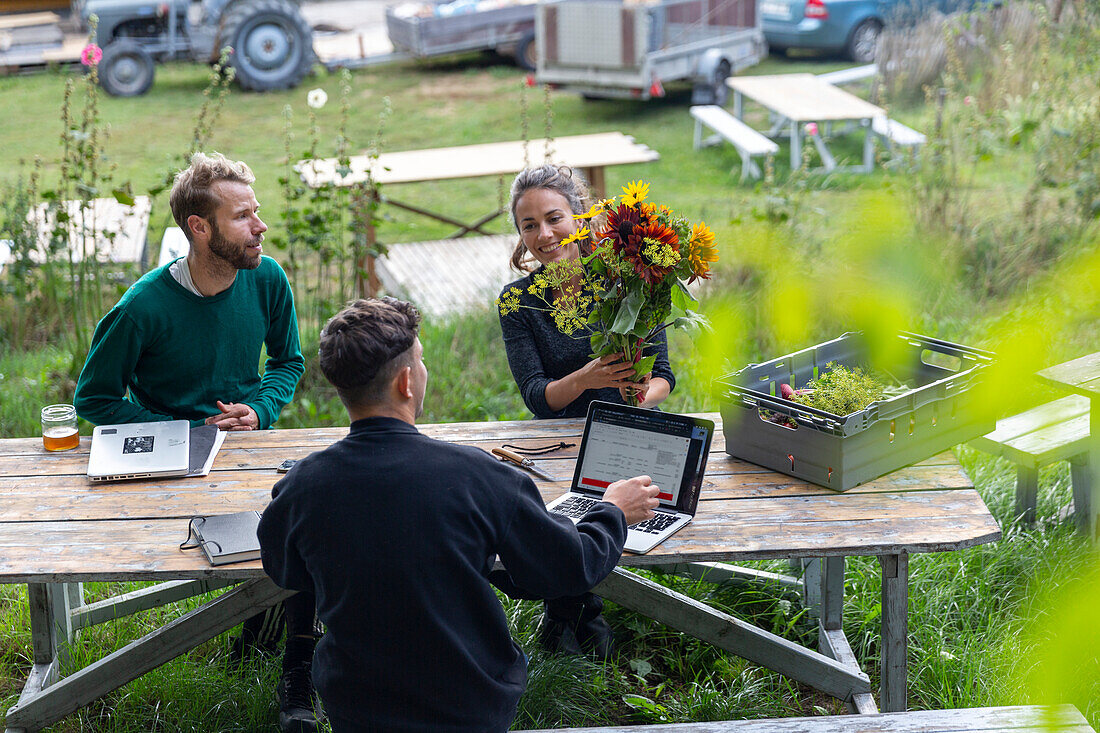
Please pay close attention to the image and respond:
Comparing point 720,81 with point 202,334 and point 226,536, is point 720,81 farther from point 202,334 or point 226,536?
point 226,536

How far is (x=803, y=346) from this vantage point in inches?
176

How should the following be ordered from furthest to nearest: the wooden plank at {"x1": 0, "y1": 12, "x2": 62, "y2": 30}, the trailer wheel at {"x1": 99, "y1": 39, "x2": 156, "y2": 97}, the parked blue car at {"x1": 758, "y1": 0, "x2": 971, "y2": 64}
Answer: the wooden plank at {"x1": 0, "y1": 12, "x2": 62, "y2": 30}, the trailer wheel at {"x1": 99, "y1": 39, "x2": 156, "y2": 97}, the parked blue car at {"x1": 758, "y1": 0, "x2": 971, "y2": 64}

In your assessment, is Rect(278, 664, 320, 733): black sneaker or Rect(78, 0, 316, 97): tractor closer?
Rect(278, 664, 320, 733): black sneaker

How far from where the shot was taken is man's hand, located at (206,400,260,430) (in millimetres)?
2857

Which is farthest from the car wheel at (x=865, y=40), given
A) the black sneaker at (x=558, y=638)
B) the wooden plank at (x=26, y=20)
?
the black sneaker at (x=558, y=638)

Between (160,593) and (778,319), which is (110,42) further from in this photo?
(778,319)

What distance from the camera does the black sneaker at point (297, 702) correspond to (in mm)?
2517

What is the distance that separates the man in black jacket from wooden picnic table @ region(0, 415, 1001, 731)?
1.39ft

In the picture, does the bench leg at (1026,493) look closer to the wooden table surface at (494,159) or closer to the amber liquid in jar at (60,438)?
the amber liquid in jar at (60,438)

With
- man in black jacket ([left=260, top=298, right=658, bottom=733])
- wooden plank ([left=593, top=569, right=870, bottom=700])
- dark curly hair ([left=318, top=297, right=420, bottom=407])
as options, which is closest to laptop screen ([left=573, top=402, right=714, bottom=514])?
wooden plank ([left=593, top=569, right=870, bottom=700])

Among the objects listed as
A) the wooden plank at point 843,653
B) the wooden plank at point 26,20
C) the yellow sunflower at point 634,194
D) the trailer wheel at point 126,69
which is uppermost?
the wooden plank at point 26,20

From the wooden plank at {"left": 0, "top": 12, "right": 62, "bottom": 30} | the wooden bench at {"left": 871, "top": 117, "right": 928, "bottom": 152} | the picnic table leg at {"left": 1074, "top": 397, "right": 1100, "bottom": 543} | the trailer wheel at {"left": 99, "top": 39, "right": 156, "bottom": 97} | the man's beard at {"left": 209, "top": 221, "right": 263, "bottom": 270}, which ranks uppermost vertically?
the wooden plank at {"left": 0, "top": 12, "right": 62, "bottom": 30}

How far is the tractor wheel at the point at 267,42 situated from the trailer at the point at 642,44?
3.23 metres

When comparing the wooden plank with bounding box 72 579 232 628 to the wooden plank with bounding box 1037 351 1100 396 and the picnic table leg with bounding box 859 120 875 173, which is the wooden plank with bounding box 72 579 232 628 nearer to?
the wooden plank with bounding box 1037 351 1100 396
